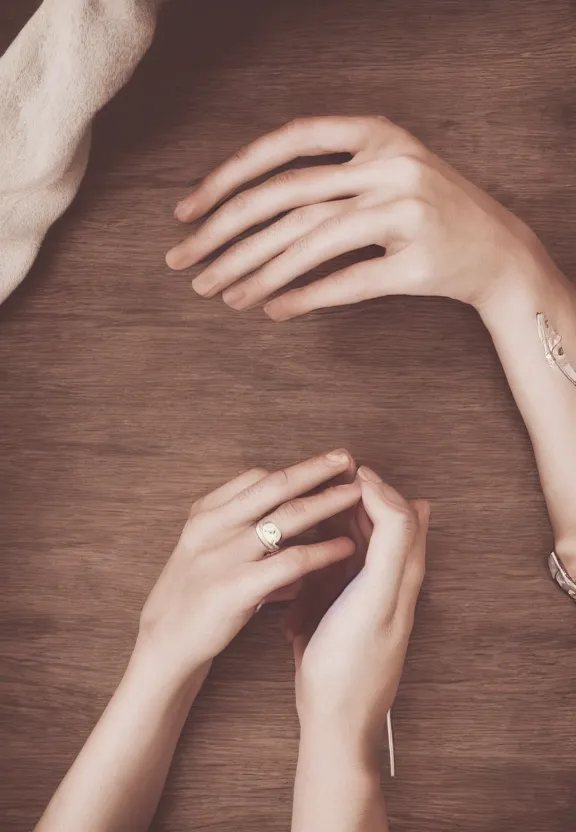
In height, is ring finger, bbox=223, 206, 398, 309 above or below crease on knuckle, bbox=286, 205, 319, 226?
below

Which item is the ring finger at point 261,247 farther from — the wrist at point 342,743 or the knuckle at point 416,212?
the wrist at point 342,743

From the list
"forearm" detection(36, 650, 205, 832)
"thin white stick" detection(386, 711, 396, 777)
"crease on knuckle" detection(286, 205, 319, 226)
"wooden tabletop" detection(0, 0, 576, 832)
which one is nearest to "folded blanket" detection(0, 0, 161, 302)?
"wooden tabletop" detection(0, 0, 576, 832)

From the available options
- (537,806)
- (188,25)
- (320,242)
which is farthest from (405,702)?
(188,25)

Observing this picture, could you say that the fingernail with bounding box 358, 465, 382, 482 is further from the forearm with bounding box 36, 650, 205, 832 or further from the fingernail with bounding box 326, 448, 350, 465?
the forearm with bounding box 36, 650, 205, 832

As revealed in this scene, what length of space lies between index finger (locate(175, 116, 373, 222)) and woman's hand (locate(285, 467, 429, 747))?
283 millimetres

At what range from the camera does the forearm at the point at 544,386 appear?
586 millimetres

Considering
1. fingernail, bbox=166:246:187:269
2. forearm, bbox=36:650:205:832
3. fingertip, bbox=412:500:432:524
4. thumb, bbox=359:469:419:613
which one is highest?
fingernail, bbox=166:246:187:269

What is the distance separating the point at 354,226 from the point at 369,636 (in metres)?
0.32

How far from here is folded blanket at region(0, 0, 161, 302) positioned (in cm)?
53

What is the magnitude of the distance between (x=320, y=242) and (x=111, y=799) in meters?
0.47

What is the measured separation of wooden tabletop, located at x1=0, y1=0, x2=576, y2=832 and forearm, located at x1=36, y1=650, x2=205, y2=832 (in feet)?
0.13

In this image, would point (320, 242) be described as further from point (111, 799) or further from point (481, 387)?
point (111, 799)

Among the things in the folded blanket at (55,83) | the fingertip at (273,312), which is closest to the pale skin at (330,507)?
the fingertip at (273,312)

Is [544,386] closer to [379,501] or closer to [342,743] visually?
[379,501]
